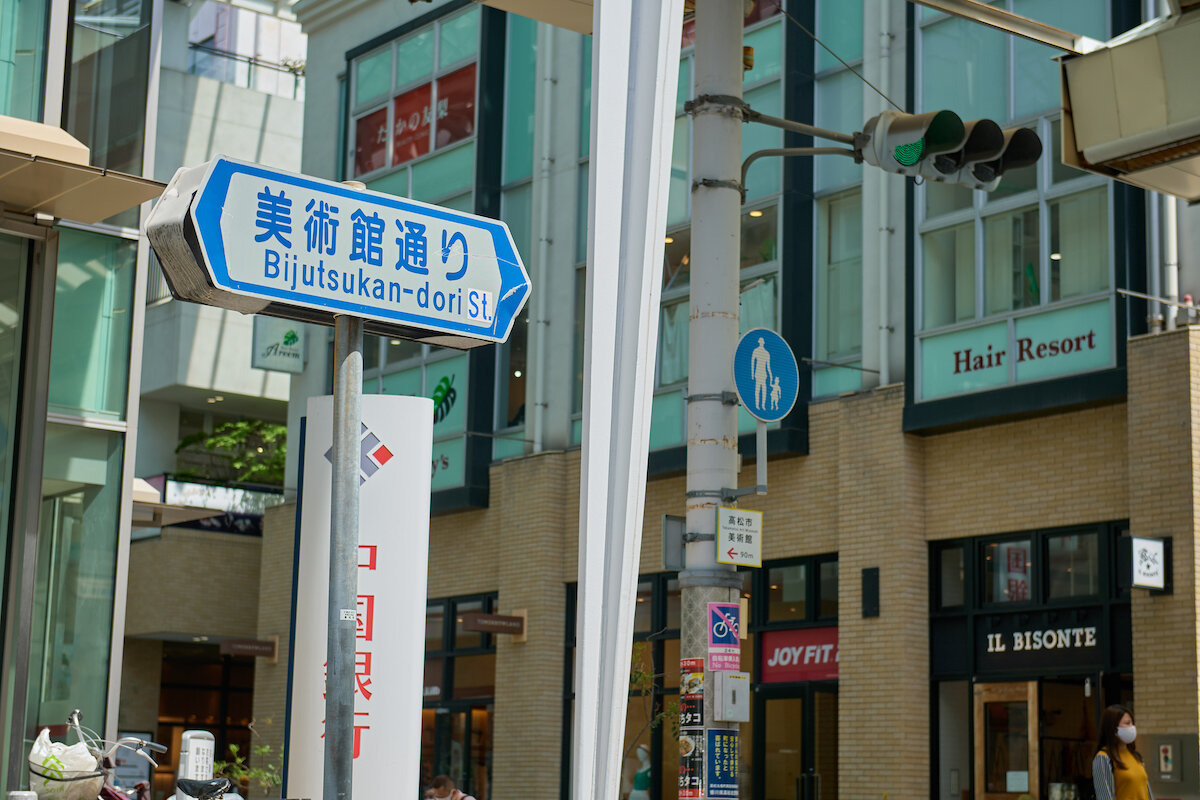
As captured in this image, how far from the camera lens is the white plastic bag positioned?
27.9 ft

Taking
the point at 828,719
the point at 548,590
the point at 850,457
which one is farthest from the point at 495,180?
the point at 828,719

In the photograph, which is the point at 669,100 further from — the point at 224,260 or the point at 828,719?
the point at 828,719

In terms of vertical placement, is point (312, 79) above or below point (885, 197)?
above

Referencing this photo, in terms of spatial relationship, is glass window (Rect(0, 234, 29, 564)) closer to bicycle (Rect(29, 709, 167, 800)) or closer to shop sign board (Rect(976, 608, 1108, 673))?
bicycle (Rect(29, 709, 167, 800))

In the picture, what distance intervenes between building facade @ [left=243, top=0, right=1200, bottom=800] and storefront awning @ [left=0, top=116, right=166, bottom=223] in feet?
32.0

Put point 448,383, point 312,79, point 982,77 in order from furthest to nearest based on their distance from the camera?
point 312,79 → point 448,383 → point 982,77

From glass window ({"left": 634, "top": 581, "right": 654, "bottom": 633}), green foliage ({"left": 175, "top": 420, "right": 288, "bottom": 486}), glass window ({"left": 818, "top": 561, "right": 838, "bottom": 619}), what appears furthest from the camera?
green foliage ({"left": 175, "top": 420, "right": 288, "bottom": 486})

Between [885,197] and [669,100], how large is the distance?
15.1m

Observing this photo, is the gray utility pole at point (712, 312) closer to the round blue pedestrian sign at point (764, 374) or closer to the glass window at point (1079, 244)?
the round blue pedestrian sign at point (764, 374)

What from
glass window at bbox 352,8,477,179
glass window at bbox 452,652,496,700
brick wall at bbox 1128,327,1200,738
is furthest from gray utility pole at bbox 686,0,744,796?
glass window at bbox 352,8,477,179

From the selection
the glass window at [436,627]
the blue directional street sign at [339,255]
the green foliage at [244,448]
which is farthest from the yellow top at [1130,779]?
the green foliage at [244,448]

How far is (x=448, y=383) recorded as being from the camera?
26391 millimetres

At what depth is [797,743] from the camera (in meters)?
20.6

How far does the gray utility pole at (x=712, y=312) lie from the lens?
10.1 metres
